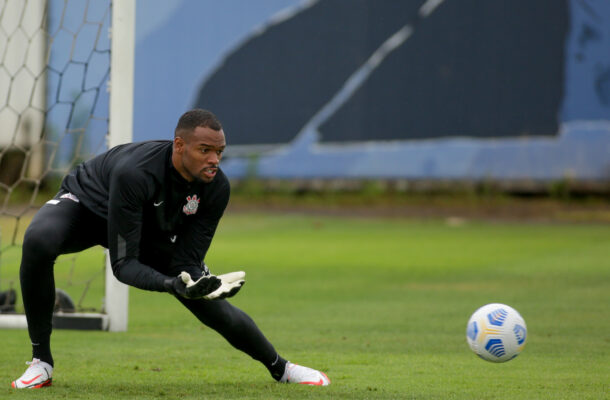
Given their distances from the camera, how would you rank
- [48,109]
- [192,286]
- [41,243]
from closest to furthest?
[192,286]
[41,243]
[48,109]

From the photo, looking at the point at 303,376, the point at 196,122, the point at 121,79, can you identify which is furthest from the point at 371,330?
the point at 196,122

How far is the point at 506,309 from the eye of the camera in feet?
17.7

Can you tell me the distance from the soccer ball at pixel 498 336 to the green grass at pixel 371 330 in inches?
6.5

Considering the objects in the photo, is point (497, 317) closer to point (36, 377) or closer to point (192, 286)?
point (192, 286)

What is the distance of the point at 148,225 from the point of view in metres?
4.76

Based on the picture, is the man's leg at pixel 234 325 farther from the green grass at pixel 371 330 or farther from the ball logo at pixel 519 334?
the ball logo at pixel 519 334

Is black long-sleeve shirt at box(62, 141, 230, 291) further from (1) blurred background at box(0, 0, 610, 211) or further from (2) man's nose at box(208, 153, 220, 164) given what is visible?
(1) blurred background at box(0, 0, 610, 211)

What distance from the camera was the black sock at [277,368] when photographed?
5.07 m

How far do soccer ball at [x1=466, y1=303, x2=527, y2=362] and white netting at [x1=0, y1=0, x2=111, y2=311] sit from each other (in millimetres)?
3565

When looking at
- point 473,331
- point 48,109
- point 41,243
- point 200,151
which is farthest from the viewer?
point 48,109

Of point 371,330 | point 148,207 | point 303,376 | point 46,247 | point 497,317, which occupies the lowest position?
point 371,330

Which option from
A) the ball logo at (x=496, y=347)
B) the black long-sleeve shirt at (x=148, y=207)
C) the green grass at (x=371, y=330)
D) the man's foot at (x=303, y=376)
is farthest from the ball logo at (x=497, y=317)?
the black long-sleeve shirt at (x=148, y=207)

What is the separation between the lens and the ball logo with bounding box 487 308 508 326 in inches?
208

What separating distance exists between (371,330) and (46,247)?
3.28 metres
